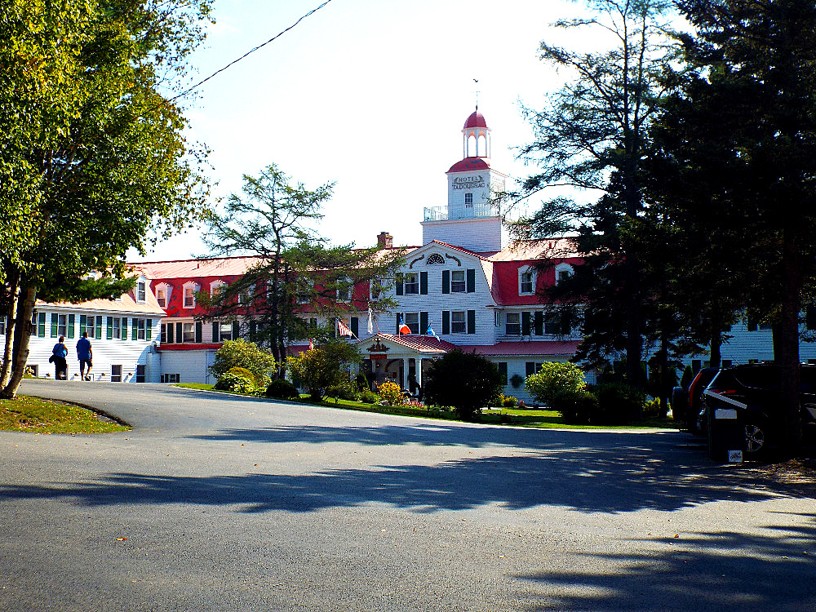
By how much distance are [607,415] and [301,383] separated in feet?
36.5

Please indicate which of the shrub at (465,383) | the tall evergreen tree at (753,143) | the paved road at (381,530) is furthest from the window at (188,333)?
the tall evergreen tree at (753,143)

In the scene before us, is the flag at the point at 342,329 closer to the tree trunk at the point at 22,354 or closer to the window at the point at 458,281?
the window at the point at 458,281

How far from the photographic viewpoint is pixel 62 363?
1511 inches

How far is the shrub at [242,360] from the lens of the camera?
36719 millimetres

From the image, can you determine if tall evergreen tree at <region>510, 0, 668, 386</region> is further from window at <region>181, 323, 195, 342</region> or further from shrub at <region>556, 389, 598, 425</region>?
window at <region>181, 323, 195, 342</region>

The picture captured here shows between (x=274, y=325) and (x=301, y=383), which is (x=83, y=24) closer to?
(x=301, y=383)

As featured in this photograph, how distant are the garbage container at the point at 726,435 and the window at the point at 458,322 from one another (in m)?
41.0

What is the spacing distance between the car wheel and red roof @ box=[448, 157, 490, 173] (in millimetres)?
50149

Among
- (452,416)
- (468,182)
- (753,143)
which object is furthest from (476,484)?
(468,182)

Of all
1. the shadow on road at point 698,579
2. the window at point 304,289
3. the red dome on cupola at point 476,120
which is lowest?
the shadow on road at point 698,579

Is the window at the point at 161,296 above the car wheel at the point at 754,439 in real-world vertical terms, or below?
above

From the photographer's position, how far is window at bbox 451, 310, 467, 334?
56.8 m

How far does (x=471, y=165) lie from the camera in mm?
65562

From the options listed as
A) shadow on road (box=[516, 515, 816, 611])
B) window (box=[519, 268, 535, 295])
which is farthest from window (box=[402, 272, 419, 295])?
shadow on road (box=[516, 515, 816, 611])
